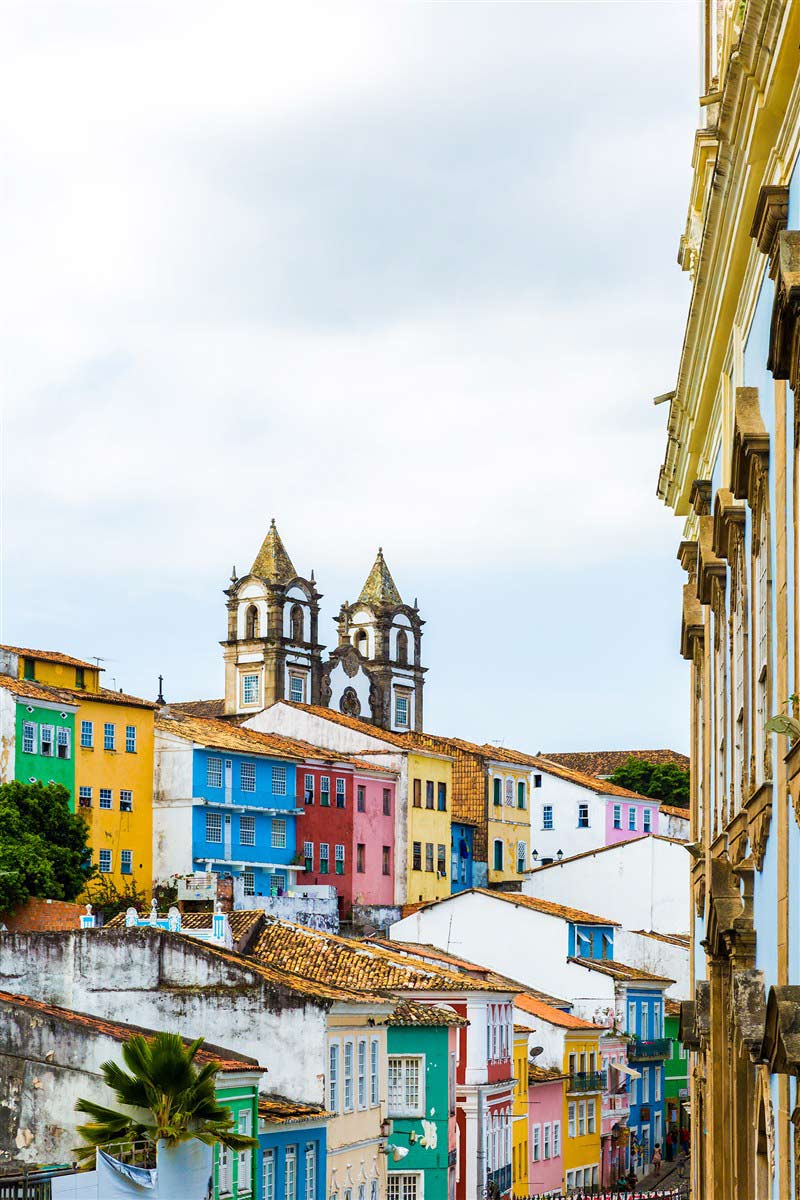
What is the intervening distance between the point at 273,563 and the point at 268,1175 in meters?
83.5

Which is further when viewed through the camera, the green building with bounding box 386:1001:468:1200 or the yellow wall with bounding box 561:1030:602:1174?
the yellow wall with bounding box 561:1030:602:1174

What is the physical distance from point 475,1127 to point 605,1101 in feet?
53.5

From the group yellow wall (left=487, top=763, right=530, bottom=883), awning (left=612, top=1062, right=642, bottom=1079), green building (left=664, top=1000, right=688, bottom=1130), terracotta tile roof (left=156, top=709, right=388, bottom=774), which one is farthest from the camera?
yellow wall (left=487, top=763, right=530, bottom=883)

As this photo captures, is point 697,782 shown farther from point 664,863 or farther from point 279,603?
point 279,603

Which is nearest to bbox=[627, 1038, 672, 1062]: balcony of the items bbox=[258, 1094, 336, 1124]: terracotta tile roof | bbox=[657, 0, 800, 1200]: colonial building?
bbox=[258, 1094, 336, 1124]: terracotta tile roof

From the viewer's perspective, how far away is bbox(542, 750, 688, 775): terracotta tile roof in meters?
114

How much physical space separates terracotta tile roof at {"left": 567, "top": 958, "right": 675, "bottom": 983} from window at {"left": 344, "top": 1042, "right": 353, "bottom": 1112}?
27.3 meters

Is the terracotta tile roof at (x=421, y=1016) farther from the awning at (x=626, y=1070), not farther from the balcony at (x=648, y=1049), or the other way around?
the balcony at (x=648, y=1049)

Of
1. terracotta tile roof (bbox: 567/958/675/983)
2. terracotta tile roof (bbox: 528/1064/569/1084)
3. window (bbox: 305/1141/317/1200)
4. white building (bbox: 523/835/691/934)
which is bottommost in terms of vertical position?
terracotta tile roof (bbox: 528/1064/569/1084)

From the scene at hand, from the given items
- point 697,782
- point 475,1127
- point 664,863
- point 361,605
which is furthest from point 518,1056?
point 361,605

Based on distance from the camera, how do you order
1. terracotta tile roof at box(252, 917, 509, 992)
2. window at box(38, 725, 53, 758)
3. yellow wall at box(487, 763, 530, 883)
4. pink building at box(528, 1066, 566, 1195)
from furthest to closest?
yellow wall at box(487, 763, 530, 883), window at box(38, 725, 53, 758), pink building at box(528, 1066, 566, 1195), terracotta tile roof at box(252, 917, 509, 992)

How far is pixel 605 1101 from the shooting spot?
68750mm

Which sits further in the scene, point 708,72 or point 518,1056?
point 518,1056

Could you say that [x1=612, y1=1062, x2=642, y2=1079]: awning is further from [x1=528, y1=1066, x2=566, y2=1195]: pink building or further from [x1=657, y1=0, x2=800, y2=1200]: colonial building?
[x1=657, y1=0, x2=800, y2=1200]: colonial building
